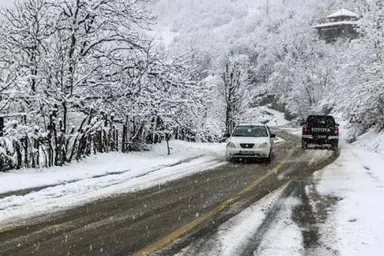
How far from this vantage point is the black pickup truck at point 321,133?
30.4m

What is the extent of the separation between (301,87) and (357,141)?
46.0 meters

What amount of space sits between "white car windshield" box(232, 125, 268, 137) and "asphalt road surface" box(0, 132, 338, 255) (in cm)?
795

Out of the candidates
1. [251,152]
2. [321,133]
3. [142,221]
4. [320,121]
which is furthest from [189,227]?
[320,121]

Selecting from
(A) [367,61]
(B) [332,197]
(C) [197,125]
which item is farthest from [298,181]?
(C) [197,125]

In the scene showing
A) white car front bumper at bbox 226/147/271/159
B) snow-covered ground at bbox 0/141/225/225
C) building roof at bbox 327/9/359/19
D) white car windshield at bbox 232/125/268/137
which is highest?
building roof at bbox 327/9/359/19

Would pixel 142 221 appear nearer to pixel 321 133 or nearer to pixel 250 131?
pixel 250 131

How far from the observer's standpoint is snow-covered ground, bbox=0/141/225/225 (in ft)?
33.0

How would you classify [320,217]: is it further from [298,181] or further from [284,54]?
[284,54]

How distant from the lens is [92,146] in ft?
65.4

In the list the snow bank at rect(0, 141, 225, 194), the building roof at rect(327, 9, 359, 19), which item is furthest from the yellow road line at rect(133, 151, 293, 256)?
the building roof at rect(327, 9, 359, 19)

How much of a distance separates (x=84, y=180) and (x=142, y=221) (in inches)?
222

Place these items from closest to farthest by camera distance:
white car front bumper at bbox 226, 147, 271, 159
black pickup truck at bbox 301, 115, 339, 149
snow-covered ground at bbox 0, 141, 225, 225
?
snow-covered ground at bbox 0, 141, 225, 225 → white car front bumper at bbox 226, 147, 271, 159 → black pickup truck at bbox 301, 115, 339, 149

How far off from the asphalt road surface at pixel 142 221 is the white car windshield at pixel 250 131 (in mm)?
7954

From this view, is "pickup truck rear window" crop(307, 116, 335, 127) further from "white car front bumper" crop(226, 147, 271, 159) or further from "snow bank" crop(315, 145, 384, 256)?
"snow bank" crop(315, 145, 384, 256)
